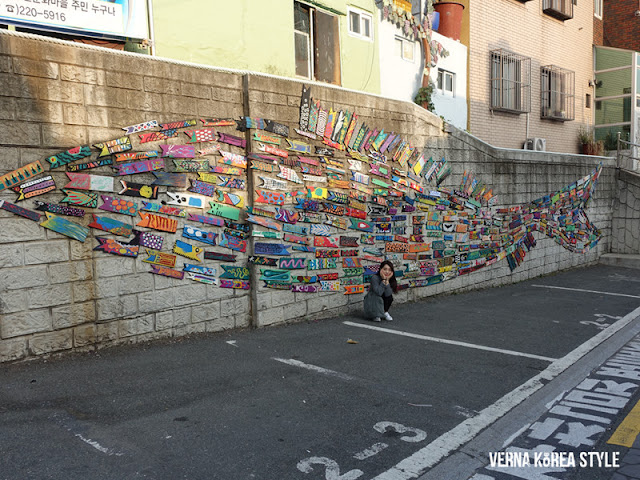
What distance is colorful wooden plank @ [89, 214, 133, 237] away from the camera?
5.38m

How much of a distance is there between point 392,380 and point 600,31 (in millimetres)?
22318

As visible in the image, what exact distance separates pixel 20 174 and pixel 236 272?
8.76 ft

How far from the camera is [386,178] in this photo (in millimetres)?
8555

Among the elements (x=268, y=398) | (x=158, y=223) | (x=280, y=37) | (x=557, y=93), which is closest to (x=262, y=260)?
(x=158, y=223)

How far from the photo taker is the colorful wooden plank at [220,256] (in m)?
6.30

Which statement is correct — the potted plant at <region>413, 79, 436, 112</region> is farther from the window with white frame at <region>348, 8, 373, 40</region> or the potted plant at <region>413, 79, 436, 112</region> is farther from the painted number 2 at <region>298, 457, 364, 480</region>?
the painted number 2 at <region>298, 457, 364, 480</region>

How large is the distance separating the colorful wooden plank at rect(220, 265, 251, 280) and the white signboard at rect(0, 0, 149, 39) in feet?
10.2

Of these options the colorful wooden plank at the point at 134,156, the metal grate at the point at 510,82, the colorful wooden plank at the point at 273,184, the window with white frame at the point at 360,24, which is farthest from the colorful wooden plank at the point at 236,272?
the metal grate at the point at 510,82

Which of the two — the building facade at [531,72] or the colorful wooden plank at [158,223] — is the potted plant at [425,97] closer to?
the building facade at [531,72]

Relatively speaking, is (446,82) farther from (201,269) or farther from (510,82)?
(201,269)

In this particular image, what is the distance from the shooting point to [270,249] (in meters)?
6.88

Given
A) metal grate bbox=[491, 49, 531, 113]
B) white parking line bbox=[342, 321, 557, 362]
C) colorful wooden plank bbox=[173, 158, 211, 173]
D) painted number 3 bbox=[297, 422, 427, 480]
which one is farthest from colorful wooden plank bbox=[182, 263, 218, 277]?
metal grate bbox=[491, 49, 531, 113]

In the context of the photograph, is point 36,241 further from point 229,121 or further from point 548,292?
point 548,292

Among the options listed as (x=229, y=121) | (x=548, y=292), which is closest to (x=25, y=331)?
(x=229, y=121)
